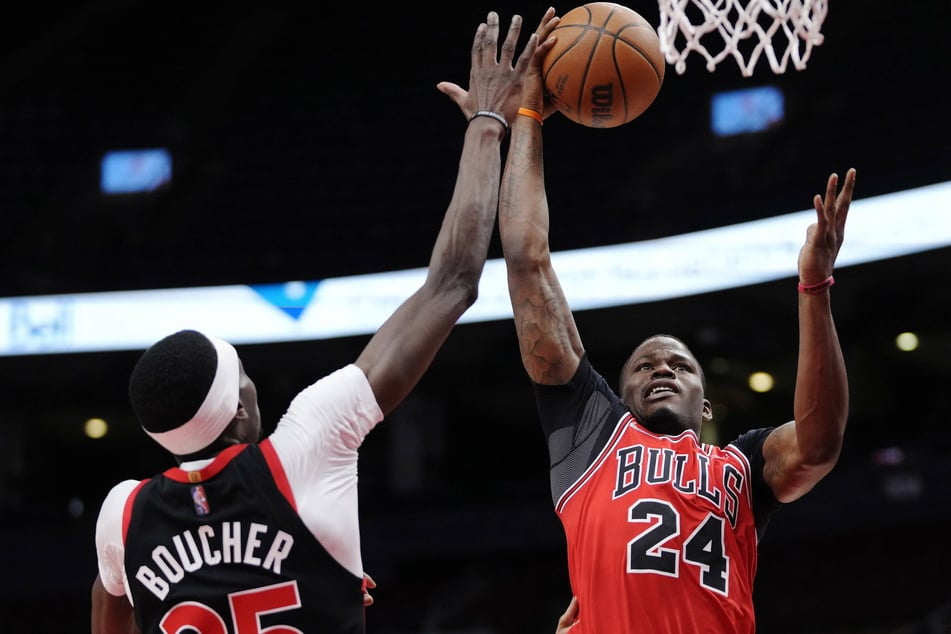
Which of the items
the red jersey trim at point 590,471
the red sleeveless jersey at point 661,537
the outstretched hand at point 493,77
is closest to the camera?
the outstretched hand at point 493,77

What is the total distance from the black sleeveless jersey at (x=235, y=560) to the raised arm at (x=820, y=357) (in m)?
1.60

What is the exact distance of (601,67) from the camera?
3.49 metres

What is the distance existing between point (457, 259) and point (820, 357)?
137 centimetres

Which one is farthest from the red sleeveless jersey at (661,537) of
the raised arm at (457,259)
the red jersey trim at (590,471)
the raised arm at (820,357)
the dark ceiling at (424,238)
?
the dark ceiling at (424,238)

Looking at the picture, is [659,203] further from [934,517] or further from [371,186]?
[934,517]

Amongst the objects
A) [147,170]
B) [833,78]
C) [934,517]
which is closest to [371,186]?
[147,170]

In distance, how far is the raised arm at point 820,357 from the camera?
3.16 meters

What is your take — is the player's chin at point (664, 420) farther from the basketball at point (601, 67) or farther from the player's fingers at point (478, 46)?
the player's fingers at point (478, 46)

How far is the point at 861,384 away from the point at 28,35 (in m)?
11.0

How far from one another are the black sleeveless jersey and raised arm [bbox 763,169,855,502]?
1.60m

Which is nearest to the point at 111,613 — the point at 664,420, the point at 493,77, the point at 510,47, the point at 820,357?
the point at 493,77

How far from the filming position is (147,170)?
13891 millimetres

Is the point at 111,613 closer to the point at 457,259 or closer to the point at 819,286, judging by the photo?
the point at 457,259

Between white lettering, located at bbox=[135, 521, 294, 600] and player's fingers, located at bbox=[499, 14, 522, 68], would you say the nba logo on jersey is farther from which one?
player's fingers, located at bbox=[499, 14, 522, 68]
